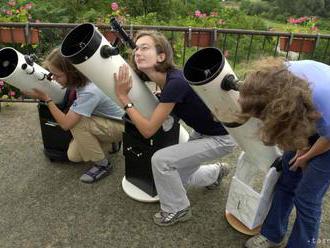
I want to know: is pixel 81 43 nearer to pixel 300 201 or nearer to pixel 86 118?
pixel 86 118

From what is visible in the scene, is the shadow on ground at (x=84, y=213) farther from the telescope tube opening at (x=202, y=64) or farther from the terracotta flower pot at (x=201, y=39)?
the terracotta flower pot at (x=201, y=39)

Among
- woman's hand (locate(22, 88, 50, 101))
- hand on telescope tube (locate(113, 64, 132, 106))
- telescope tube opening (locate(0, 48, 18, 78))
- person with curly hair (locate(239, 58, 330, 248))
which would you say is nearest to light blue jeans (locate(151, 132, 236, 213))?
hand on telescope tube (locate(113, 64, 132, 106))

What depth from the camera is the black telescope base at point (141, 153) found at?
250cm

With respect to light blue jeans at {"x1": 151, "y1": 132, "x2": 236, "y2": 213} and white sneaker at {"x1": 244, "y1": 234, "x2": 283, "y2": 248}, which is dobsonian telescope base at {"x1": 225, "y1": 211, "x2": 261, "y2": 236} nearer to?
white sneaker at {"x1": 244, "y1": 234, "x2": 283, "y2": 248}

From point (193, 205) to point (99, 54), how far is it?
1.28 m

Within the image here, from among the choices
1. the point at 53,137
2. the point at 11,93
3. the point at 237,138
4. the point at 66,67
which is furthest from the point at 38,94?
→ the point at 11,93

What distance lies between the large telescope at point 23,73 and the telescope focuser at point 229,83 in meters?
1.43

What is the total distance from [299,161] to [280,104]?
51cm

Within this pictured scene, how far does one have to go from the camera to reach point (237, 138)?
2.13 meters

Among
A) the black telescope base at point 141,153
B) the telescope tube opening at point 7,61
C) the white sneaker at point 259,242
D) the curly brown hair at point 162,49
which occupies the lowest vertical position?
the white sneaker at point 259,242

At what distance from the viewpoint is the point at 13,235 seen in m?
2.36

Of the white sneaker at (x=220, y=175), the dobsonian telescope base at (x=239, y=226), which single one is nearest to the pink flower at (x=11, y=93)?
the white sneaker at (x=220, y=175)

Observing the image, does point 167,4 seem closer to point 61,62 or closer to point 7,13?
point 7,13

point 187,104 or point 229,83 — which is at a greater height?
point 229,83
